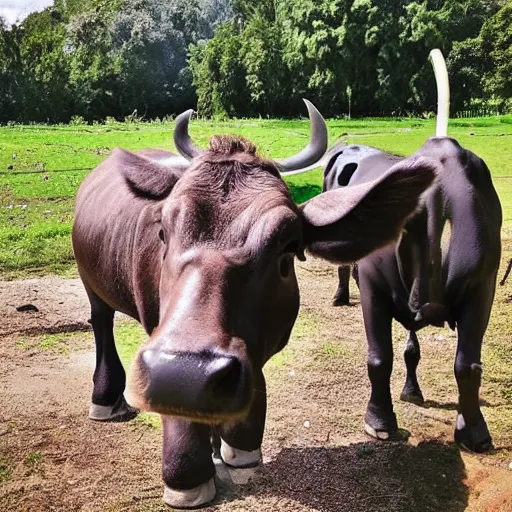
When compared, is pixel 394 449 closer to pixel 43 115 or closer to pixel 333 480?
pixel 333 480

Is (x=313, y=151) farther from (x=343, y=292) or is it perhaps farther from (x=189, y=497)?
(x=343, y=292)

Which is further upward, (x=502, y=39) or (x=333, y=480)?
(x=502, y=39)

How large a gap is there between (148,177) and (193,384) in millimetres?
1493

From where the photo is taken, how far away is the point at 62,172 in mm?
17344

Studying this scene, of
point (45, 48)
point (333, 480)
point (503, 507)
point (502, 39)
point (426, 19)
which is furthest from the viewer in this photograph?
point (45, 48)

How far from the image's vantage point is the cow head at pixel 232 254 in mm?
2191

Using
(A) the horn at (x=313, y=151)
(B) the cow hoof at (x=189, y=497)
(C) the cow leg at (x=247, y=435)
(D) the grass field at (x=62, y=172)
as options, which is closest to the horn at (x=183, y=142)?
(D) the grass field at (x=62, y=172)

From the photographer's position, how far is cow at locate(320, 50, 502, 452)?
411 centimetres

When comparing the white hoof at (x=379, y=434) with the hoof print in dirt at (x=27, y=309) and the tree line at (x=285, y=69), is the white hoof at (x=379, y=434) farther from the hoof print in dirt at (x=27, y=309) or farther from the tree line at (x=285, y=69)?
the tree line at (x=285, y=69)

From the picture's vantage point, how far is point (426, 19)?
3625 cm

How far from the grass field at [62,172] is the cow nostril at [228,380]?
1.60m

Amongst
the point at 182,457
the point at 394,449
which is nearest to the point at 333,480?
the point at 394,449

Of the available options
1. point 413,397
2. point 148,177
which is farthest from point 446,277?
point 148,177

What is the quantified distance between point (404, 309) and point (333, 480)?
122 centimetres
